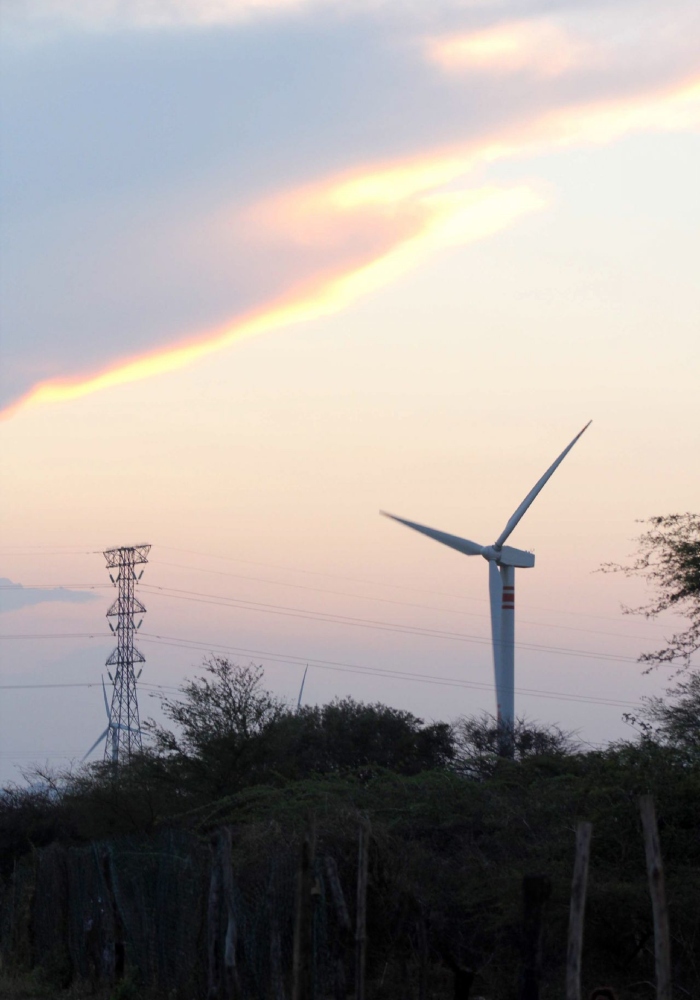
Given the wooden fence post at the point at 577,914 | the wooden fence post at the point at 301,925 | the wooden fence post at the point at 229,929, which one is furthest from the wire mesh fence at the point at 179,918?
the wooden fence post at the point at 577,914

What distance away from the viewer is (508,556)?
153ft

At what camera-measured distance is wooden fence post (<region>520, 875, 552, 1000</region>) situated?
A: 9.41m

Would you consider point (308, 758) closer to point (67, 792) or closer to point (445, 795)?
point (67, 792)

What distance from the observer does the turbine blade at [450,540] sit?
1717 inches

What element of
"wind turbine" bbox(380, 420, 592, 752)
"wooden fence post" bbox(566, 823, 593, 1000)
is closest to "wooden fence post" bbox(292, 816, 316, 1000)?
"wooden fence post" bbox(566, 823, 593, 1000)

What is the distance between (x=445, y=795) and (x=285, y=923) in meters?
5.94

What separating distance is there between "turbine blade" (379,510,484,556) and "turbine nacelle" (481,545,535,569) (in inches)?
14.3

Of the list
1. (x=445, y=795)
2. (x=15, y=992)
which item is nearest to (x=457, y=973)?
(x=445, y=795)

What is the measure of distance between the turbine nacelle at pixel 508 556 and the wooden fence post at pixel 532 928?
3645cm

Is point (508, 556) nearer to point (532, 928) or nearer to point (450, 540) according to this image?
point (450, 540)

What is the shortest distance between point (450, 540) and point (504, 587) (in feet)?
10.2

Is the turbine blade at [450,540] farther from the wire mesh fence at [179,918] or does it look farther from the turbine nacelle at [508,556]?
the wire mesh fence at [179,918]

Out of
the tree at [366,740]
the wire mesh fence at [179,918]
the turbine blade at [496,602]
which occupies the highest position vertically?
the turbine blade at [496,602]

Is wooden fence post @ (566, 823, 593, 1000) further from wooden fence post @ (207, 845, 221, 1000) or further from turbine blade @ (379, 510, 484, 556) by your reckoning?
turbine blade @ (379, 510, 484, 556)
